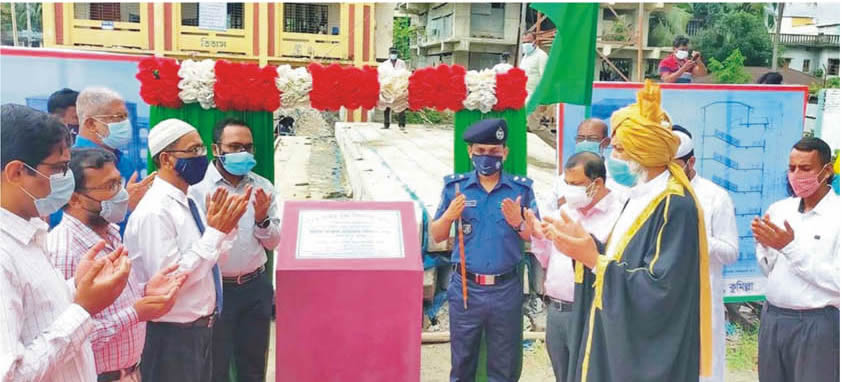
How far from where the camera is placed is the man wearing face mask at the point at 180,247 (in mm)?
2830

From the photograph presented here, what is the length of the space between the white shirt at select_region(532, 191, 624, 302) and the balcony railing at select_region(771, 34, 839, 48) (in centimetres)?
2780

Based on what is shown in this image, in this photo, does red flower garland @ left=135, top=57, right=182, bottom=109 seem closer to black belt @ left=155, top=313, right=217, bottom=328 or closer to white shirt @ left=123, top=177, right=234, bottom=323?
white shirt @ left=123, top=177, right=234, bottom=323

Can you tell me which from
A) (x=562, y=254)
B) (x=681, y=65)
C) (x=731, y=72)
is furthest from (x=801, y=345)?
(x=731, y=72)

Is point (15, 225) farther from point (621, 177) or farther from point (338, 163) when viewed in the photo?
point (338, 163)

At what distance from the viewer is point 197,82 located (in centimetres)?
393

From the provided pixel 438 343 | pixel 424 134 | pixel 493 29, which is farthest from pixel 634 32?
pixel 438 343

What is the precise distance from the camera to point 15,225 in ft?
6.03

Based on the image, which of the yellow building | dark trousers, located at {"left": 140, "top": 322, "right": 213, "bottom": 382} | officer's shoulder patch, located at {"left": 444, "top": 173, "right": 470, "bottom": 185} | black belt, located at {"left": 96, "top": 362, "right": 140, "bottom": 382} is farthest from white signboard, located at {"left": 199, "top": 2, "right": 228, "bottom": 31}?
black belt, located at {"left": 96, "top": 362, "right": 140, "bottom": 382}

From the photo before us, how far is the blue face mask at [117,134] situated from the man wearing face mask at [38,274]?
1.81m

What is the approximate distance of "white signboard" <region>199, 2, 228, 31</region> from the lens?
19.8 m

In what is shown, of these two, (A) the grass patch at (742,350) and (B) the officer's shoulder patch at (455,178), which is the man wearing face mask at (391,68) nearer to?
(B) the officer's shoulder patch at (455,178)

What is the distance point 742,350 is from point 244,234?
158 inches

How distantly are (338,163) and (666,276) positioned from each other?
11.9 meters

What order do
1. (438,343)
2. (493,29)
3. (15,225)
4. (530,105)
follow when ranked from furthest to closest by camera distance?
(493,29) < (438,343) < (530,105) < (15,225)
